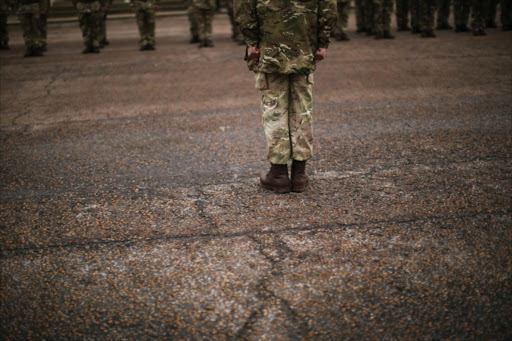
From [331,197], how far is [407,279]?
1.16m

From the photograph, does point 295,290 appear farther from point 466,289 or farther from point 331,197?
point 331,197

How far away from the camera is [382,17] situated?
12078 mm

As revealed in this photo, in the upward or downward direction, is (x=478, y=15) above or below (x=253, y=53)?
above

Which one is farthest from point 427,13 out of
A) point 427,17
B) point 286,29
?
point 286,29

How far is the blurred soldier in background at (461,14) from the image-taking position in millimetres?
12984

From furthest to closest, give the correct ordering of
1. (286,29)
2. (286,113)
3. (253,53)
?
(286,113), (253,53), (286,29)

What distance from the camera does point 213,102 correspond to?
666 centimetres

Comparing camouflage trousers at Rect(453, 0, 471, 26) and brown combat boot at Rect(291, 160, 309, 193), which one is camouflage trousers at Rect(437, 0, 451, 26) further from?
brown combat boot at Rect(291, 160, 309, 193)

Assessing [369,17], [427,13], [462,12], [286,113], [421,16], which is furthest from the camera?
[369,17]

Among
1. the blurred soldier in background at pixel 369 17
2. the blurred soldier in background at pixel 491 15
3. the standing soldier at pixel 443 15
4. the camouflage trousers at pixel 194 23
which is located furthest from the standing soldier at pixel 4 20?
the blurred soldier in background at pixel 491 15

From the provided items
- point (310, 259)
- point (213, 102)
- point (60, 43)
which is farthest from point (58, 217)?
point (60, 43)

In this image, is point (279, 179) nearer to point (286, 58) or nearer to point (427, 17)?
point (286, 58)

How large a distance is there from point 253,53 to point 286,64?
0.93ft

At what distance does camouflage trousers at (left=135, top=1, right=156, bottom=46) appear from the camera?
11.2m
